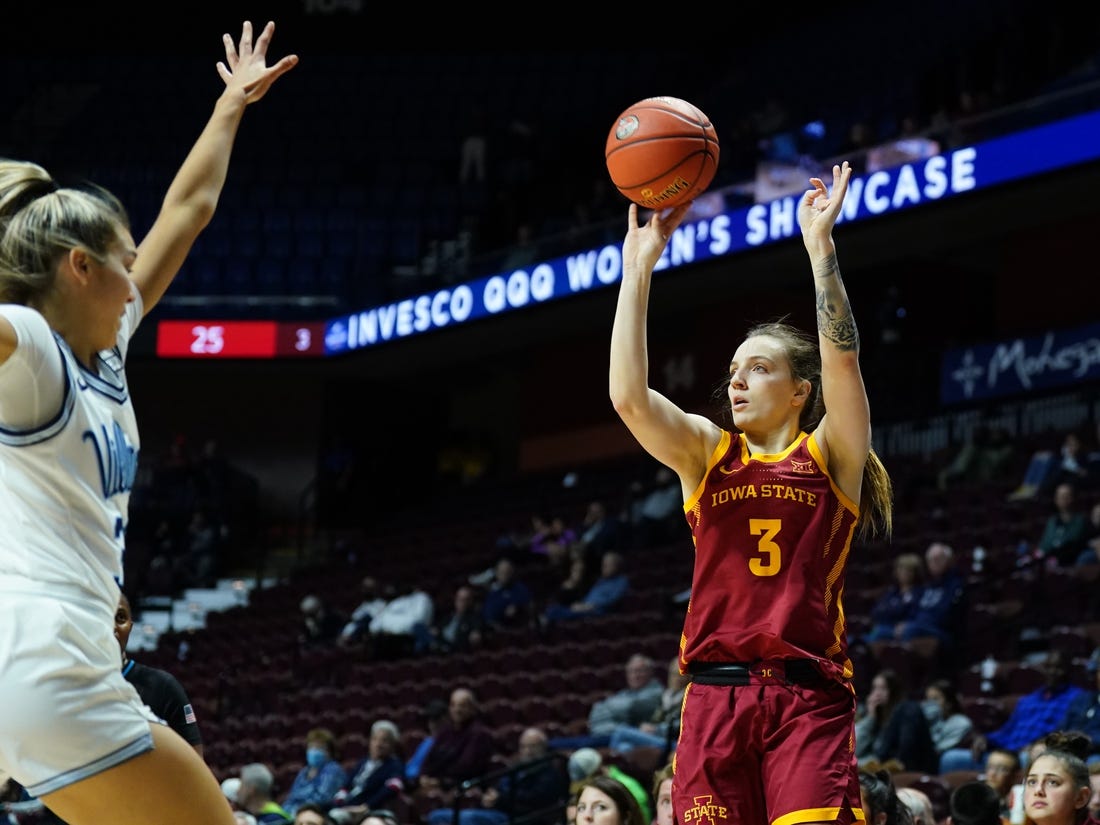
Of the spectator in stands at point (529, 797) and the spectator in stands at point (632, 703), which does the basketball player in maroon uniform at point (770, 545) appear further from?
the spectator in stands at point (632, 703)

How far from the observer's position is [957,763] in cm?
892

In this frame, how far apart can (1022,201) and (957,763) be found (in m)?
8.38

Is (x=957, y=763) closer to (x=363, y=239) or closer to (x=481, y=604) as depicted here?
(x=481, y=604)

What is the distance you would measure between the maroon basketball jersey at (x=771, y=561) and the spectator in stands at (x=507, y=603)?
10759 millimetres

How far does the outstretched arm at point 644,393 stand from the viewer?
4027 mm

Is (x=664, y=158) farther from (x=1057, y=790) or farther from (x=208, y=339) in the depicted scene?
(x=208, y=339)

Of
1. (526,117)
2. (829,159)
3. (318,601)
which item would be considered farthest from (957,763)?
(526,117)

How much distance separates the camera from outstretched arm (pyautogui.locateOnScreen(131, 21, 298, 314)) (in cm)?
297

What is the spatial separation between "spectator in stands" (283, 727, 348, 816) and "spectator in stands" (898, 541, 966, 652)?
4.04 metres

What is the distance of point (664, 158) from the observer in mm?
4766

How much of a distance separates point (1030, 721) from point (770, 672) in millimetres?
5698

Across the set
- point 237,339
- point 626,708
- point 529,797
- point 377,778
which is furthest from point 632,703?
point 237,339

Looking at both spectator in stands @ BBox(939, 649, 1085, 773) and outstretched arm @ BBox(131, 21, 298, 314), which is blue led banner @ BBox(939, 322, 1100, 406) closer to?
spectator in stands @ BBox(939, 649, 1085, 773)

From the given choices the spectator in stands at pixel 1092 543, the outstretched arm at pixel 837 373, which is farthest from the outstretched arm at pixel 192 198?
the spectator in stands at pixel 1092 543
